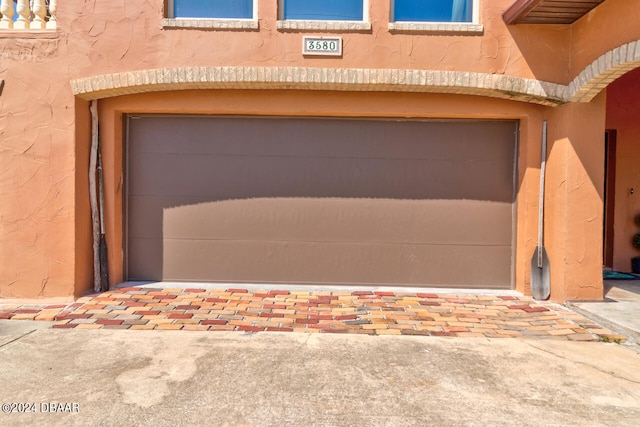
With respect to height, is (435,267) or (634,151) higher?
(634,151)

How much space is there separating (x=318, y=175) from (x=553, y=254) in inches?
132

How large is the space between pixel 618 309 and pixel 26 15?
27.1ft

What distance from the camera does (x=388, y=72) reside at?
4.79 meters

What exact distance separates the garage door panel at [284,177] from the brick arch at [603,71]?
72.9 inches

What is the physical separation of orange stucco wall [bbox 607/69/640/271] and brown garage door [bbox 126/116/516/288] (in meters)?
2.67

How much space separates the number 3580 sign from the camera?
4.88m

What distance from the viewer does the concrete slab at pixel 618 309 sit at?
13.0ft

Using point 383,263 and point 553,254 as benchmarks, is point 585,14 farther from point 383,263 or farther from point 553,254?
point 383,263

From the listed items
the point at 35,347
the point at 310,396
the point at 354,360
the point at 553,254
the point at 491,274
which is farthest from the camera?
the point at 491,274

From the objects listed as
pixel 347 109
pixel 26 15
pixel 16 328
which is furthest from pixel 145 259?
pixel 347 109

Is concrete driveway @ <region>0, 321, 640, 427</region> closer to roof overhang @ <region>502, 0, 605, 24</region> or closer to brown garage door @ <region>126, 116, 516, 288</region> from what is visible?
brown garage door @ <region>126, 116, 516, 288</region>

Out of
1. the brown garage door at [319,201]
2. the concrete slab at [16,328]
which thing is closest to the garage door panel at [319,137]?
the brown garage door at [319,201]

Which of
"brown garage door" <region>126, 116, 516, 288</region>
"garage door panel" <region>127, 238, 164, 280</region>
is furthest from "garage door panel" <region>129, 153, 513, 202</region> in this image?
"garage door panel" <region>127, 238, 164, 280</region>

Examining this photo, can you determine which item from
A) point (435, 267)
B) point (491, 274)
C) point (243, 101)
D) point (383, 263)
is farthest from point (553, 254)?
point (243, 101)
